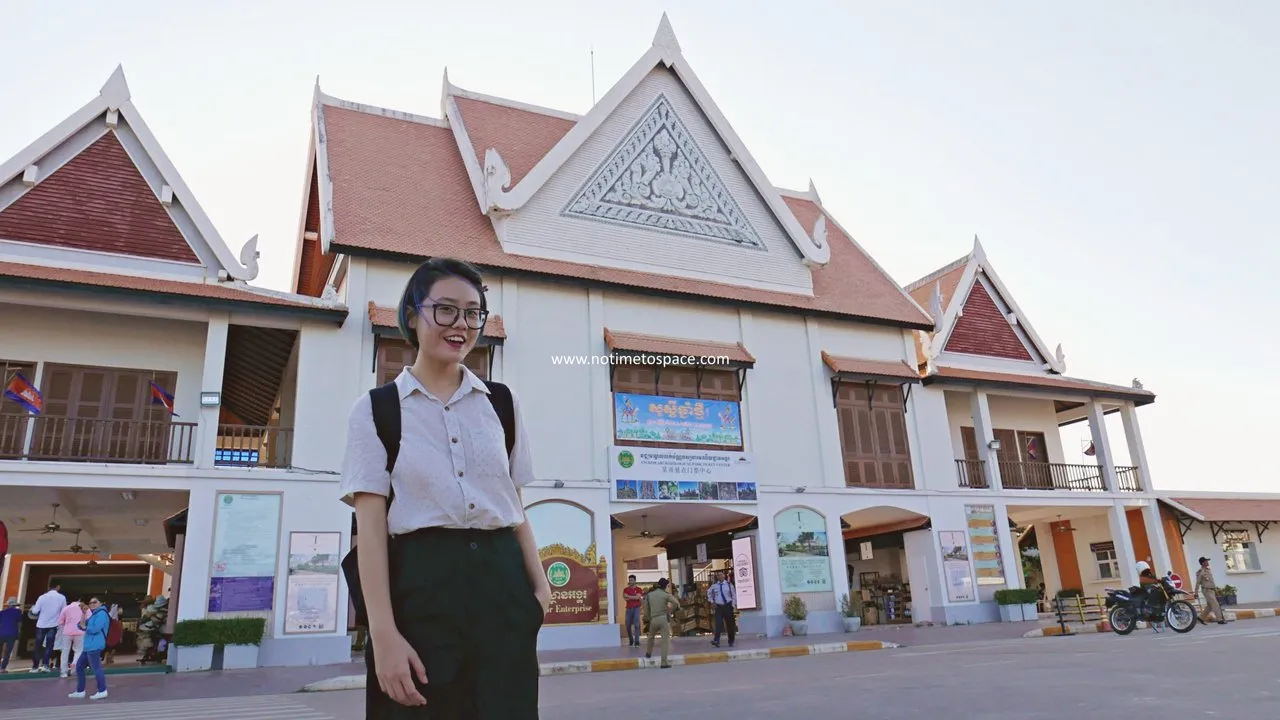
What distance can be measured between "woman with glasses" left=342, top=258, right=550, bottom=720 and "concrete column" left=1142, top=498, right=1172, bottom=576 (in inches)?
1084

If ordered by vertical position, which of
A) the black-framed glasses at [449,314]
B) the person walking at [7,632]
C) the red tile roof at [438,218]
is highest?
the red tile roof at [438,218]

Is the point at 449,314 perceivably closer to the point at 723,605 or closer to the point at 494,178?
the point at 723,605

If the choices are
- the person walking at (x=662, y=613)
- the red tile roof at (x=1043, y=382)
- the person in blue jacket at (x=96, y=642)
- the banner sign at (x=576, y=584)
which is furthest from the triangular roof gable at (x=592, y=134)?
the person in blue jacket at (x=96, y=642)

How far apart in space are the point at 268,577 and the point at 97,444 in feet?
13.8

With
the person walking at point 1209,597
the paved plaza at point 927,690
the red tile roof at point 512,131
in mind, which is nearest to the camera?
the paved plaza at point 927,690

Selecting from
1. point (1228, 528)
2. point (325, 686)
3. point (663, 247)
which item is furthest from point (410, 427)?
point (1228, 528)

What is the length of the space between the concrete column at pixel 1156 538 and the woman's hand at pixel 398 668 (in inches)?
1093

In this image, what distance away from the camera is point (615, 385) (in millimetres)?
19375

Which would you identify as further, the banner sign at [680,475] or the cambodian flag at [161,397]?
the banner sign at [680,475]

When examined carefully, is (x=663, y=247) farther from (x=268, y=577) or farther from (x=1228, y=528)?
(x=1228, y=528)

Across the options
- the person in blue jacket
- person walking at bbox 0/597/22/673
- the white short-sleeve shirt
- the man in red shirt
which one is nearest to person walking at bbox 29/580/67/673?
person walking at bbox 0/597/22/673

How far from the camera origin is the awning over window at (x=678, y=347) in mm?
19422

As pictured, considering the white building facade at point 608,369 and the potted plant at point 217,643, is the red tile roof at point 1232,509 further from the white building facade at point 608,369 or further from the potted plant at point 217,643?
the potted plant at point 217,643

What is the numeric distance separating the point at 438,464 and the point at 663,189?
65.9 feet
